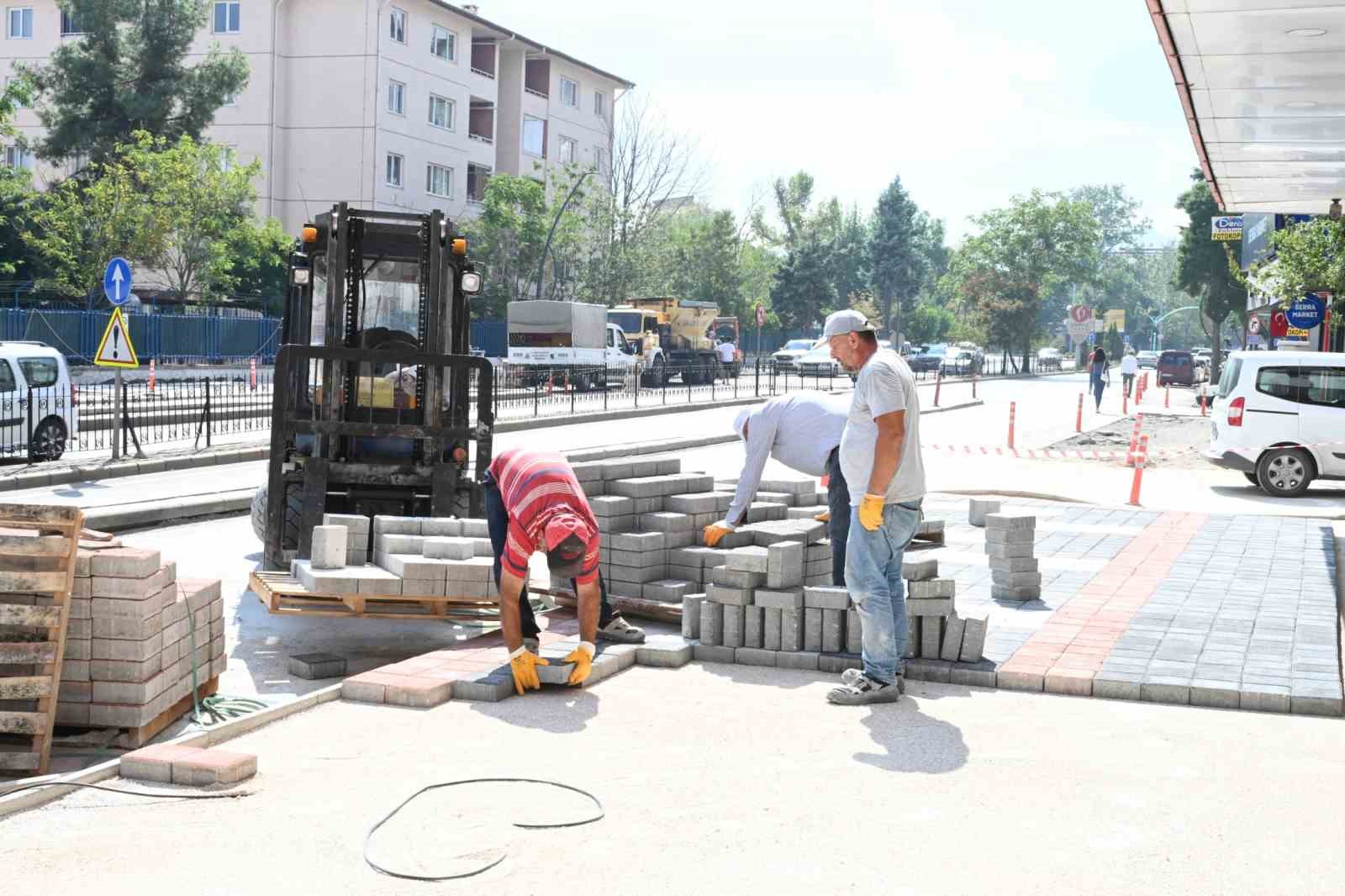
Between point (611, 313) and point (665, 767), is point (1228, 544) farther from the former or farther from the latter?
point (611, 313)

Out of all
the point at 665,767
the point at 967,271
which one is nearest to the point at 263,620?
the point at 665,767

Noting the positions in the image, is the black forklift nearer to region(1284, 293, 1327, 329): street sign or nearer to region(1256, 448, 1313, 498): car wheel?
region(1256, 448, 1313, 498): car wheel

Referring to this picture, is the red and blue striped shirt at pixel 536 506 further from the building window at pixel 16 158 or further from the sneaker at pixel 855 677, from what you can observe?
the building window at pixel 16 158

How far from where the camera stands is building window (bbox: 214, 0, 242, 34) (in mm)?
51031

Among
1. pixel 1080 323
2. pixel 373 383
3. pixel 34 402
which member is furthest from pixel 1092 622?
pixel 1080 323

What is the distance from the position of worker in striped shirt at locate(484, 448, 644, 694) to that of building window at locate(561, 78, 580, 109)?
59587 mm

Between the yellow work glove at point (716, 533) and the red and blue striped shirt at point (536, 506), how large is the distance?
1.86 metres

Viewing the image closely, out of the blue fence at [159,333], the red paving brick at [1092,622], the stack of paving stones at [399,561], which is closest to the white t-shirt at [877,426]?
the red paving brick at [1092,622]

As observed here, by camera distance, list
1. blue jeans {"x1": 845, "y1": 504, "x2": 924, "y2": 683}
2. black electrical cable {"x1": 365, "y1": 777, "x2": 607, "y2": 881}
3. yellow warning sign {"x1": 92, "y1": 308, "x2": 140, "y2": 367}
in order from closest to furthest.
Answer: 1. black electrical cable {"x1": 365, "y1": 777, "x2": 607, "y2": 881}
2. blue jeans {"x1": 845, "y1": 504, "x2": 924, "y2": 683}
3. yellow warning sign {"x1": 92, "y1": 308, "x2": 140, "y2": 367}

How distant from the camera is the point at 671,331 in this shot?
178 feet

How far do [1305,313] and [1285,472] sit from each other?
8.25m

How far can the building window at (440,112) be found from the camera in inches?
2151

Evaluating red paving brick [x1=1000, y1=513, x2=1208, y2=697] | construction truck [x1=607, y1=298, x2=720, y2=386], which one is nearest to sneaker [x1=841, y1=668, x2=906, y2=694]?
red paving brick [x1=1000, y1=513, x2=1208, y2=697]

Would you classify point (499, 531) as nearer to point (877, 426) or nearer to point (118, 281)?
point (877, 426)
